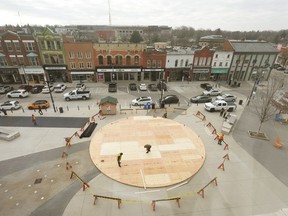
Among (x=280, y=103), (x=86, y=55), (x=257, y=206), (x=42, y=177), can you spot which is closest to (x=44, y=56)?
(x=86, y=55)

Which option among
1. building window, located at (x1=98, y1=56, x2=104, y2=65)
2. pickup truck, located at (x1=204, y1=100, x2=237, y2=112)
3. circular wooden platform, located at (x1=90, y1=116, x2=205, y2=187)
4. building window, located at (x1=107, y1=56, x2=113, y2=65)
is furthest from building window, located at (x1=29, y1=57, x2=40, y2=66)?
pickup truck, located at (x1=204, y1=100, x2=237, y2=112)

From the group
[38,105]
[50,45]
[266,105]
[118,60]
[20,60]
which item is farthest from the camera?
[118,60]

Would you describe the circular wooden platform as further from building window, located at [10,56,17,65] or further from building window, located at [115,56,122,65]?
building window, located at [10,56,17,65]

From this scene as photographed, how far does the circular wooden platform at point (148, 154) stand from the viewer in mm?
13933

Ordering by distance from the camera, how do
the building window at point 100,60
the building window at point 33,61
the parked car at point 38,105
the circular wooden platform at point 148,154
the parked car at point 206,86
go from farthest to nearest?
1. the building window at point 100,60
2. the parked car at point 206,86
3. the building window at point 33,61
4. the parked car at point 38,105
5. the circular wooden platform at point 148,154

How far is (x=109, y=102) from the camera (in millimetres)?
23656

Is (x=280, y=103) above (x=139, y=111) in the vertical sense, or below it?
above

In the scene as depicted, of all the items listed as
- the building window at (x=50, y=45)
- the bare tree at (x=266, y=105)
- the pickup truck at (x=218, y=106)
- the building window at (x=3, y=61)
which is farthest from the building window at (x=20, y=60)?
the bare tree at (x=266, y=105)

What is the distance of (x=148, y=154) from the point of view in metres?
16.3

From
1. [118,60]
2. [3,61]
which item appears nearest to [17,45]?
[3,61]

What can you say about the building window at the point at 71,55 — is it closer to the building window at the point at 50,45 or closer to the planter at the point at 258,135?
the building window at the point at 50,45

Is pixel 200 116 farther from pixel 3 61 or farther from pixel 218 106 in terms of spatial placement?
pixel 3 61

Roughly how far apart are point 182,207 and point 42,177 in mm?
11241

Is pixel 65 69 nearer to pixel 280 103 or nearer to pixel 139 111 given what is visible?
pixel 139 111
